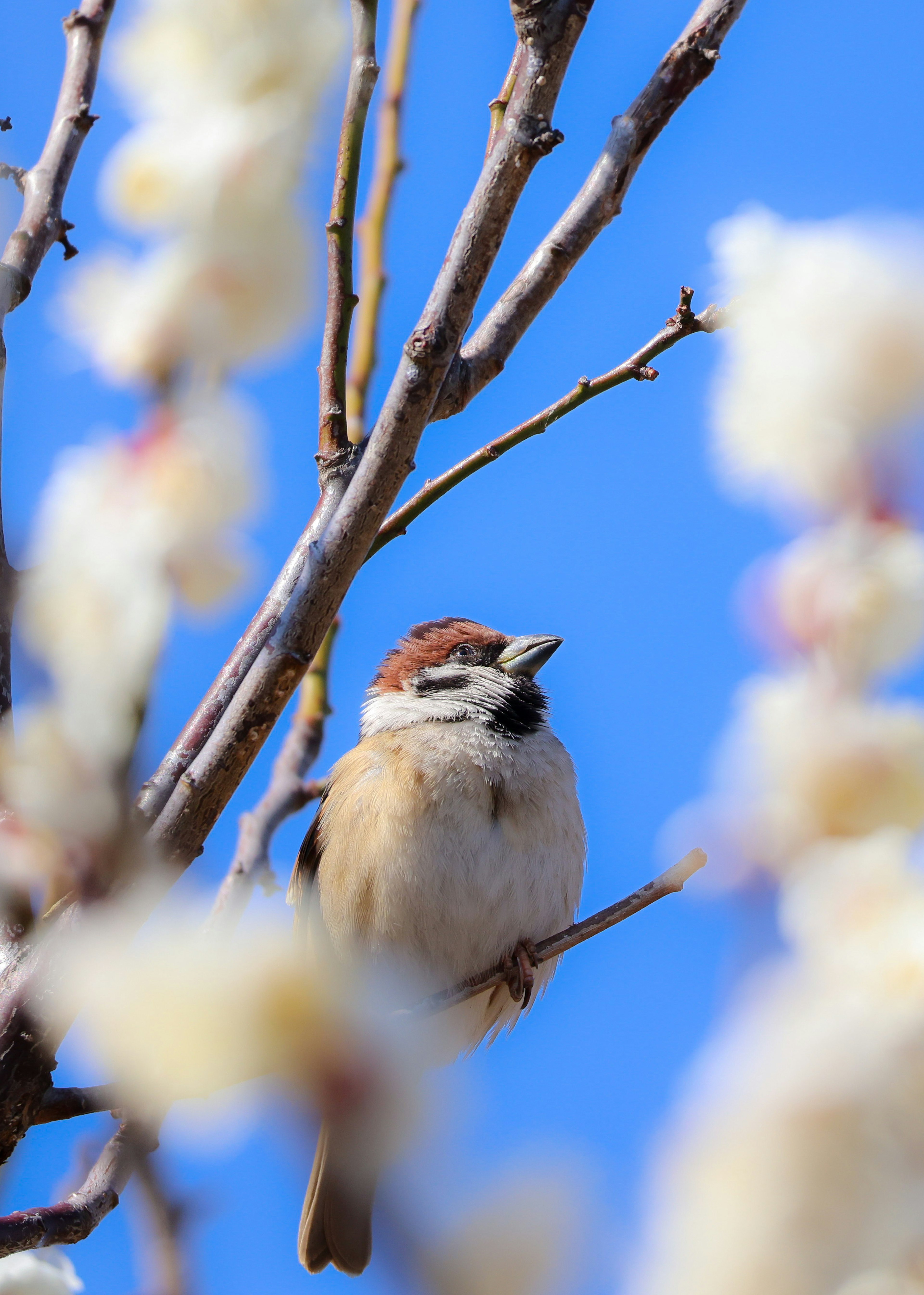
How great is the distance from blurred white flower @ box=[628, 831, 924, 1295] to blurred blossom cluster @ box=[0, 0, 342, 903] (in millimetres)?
308

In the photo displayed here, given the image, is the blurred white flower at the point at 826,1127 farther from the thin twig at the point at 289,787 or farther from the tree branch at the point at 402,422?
the thin twig at the point at 289,787

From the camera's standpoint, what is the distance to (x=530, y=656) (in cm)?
525

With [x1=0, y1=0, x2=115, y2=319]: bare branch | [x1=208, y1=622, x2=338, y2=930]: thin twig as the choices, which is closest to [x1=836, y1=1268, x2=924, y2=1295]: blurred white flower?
[x1=0, y1=0, x2=115, y2=319]: bare branch

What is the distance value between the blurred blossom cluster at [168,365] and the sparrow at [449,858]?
3.24 m

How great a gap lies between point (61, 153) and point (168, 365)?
1.78 m

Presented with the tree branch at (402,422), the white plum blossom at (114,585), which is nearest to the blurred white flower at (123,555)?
the white plum blossom at (114,585)

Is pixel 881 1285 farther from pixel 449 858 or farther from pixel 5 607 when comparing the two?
pixel 449 858

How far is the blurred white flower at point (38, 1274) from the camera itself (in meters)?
1.39

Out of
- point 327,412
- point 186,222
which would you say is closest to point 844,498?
point 186,222

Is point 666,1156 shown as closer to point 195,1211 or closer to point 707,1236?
point 707,1236

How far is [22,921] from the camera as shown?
0.85 m

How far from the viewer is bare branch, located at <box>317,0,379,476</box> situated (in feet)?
4.38

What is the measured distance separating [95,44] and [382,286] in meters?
0.97

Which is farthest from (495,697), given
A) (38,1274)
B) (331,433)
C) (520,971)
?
(38,1274)
